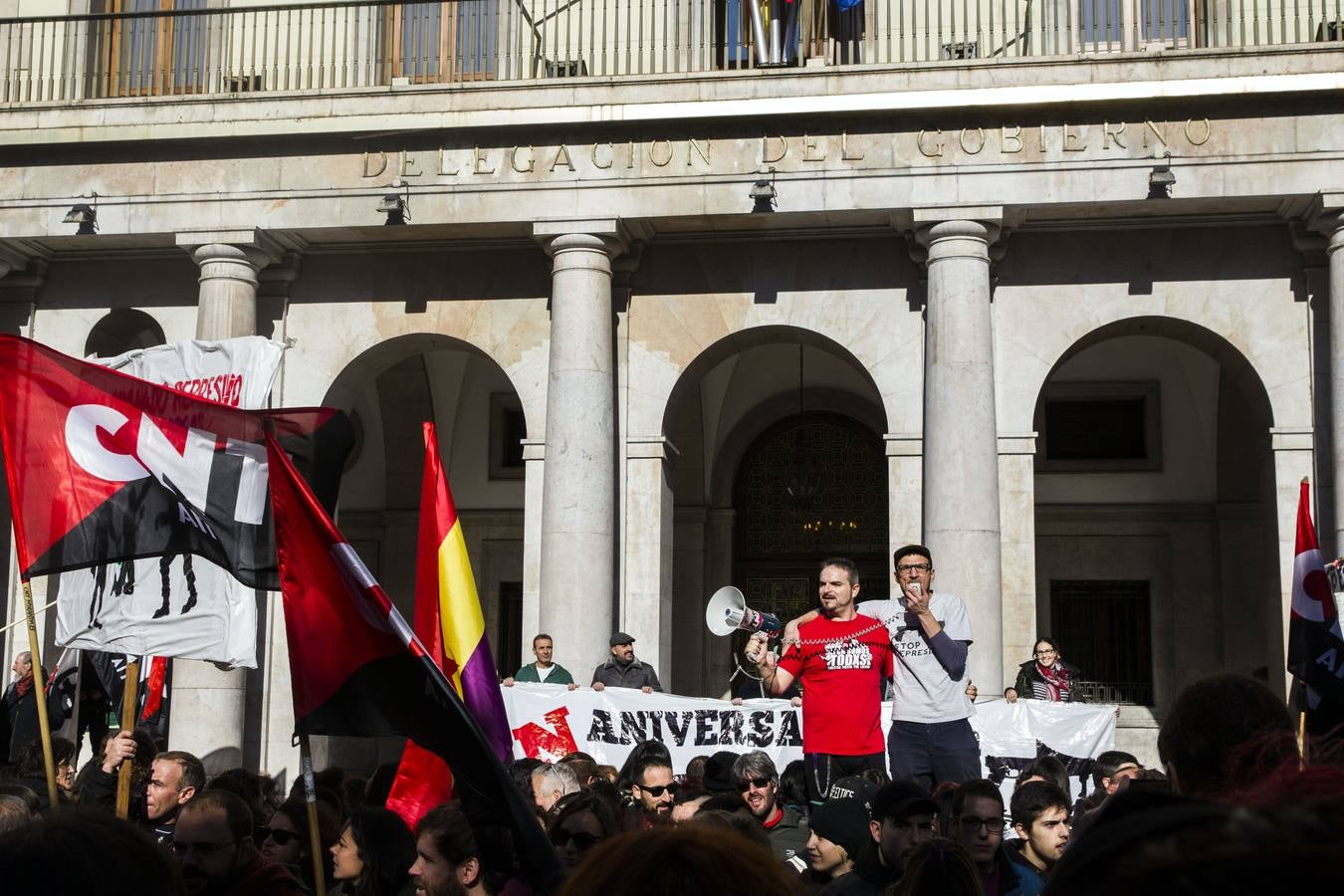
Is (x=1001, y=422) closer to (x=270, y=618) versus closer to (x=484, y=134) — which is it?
(x=484, y=134)

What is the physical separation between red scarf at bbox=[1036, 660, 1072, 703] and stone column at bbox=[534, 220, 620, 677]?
15.4 feet

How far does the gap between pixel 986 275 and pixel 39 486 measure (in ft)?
39.5

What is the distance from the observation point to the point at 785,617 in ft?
80.5

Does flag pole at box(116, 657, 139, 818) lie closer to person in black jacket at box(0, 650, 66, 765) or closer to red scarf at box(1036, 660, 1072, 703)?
person in black jacket at box(0, 650, 66, 765)

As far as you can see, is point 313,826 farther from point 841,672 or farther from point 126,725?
point 841,672

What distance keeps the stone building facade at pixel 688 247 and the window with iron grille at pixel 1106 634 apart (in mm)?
1988

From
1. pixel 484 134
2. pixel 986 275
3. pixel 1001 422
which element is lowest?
pixel 1001 422

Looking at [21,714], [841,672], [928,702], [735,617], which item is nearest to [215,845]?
[841,672]

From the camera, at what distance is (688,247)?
1961 cm

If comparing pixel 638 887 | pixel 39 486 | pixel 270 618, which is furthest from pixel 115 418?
pixel 270 618

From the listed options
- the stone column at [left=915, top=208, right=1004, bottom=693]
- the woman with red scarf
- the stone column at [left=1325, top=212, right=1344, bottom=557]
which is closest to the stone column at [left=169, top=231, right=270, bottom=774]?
the stone column at [left=915, top=208, right=1004, bottom=693]

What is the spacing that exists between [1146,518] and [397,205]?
12244 mm

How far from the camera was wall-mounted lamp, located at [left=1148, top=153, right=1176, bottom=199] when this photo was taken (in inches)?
667

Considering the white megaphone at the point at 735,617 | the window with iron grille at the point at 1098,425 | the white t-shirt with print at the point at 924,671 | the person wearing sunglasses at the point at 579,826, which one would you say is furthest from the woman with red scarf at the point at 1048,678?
the person wearing sunglasses at the point at 579,826
